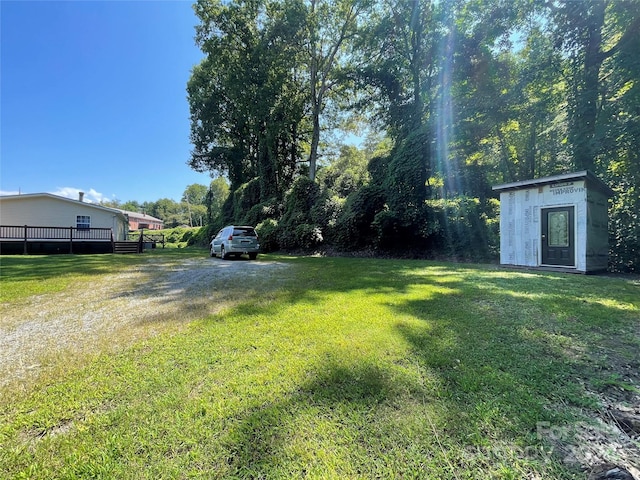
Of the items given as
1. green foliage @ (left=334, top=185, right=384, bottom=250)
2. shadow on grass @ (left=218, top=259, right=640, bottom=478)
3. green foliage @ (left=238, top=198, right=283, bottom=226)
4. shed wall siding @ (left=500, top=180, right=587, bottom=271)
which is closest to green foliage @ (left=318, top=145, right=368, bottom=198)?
green foliage @ (left=334, top=185, right=384, bottom=250)

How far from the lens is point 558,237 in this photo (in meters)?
8.75

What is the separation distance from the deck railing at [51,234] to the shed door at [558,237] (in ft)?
71.0

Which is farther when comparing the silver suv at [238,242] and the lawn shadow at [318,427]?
the silver suv at [238,242]

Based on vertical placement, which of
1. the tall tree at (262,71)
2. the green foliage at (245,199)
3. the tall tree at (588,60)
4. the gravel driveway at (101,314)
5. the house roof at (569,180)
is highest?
the tall tree at (262,71)

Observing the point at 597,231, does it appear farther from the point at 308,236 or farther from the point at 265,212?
the point at 265,212

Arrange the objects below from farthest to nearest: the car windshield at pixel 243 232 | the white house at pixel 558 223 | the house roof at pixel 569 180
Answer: the car windshield at pixel 243 232, the white house at pixel 558 223, the house roof at pixel 569 180

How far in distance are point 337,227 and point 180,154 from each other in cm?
2605

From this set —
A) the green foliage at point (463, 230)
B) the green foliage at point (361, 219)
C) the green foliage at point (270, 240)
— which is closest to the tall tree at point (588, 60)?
the green foliage at point (463, 230)

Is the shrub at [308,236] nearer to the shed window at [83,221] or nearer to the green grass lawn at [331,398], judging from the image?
the green grass lawn at [331,398]

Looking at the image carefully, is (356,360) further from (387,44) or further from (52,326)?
(387,44)

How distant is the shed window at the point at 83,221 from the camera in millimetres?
19391

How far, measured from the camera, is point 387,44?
61.9ft

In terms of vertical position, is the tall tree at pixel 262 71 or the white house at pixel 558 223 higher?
the tall tree at pixel 262 71

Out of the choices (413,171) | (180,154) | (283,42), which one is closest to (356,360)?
(413,171)
